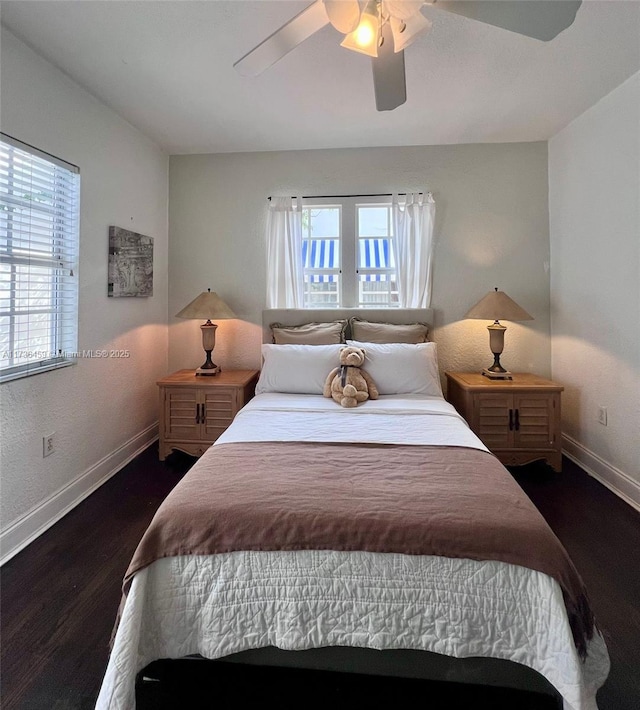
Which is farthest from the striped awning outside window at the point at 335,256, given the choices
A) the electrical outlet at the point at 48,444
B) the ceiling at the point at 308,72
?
the electrical outlet at the point at 48,444

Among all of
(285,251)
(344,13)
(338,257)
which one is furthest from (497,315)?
(344,13)

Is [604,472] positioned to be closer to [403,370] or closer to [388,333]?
[403,370]

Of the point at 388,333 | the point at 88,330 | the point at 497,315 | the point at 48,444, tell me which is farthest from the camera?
the point at 388,333

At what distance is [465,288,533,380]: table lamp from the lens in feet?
9.66

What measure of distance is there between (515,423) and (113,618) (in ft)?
8.81

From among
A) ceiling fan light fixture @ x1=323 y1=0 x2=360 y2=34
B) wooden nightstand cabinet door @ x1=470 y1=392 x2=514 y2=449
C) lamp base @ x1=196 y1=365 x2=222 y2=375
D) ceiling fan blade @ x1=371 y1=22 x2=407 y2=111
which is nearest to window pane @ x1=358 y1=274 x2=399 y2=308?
wooden nightstand cabinet door @ x1=470 y1=392 x2=514 y2=449

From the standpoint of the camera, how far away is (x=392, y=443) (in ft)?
5.90

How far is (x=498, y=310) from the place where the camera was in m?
2.96

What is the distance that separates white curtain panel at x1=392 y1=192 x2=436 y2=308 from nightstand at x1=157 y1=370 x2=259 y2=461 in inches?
66.6

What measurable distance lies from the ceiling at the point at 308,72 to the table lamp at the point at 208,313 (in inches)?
52.5

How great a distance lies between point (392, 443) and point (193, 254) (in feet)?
8.89

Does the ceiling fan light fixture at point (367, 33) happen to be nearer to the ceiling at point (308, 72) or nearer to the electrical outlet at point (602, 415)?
the ceiling at point (308, 72)

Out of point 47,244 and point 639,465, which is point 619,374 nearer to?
point 639,465

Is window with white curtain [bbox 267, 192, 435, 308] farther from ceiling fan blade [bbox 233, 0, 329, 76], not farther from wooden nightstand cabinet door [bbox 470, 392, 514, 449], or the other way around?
ceiling fan blade [bbox 233, 0, 329, 76]
